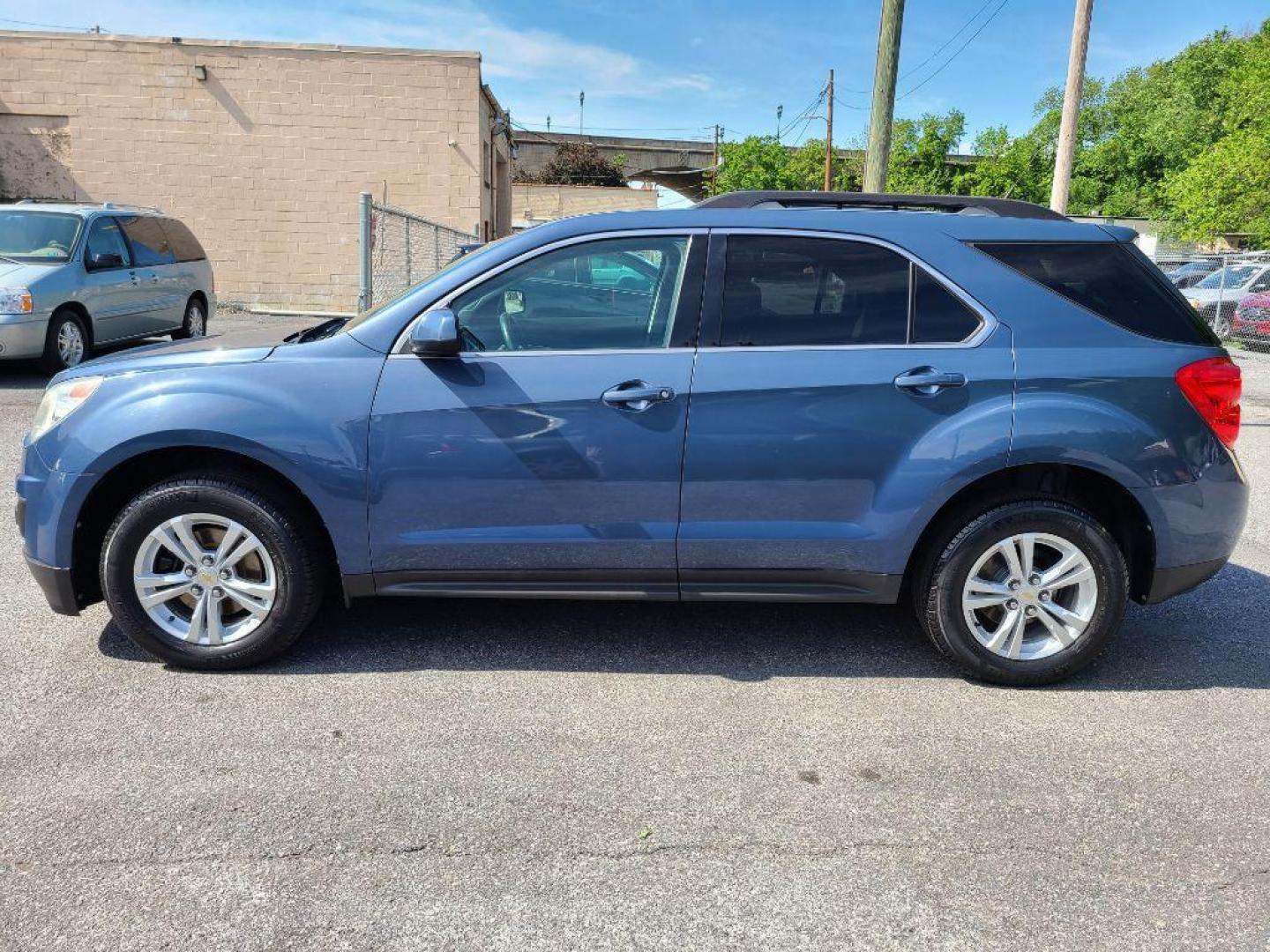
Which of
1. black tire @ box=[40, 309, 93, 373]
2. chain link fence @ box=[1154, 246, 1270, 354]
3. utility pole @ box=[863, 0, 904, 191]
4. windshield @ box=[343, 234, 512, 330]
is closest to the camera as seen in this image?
windshield @ box=[343, 234, 512, 330]

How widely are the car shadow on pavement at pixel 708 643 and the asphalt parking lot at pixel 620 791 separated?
0.02m

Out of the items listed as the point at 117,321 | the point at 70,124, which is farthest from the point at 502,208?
the point at 117,321

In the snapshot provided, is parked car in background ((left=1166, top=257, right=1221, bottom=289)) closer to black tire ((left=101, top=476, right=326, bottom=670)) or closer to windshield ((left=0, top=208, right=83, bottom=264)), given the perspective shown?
windshield ((left=0, top=208, right=83, bottom=264))

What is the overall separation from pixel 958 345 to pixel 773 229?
2.72ft

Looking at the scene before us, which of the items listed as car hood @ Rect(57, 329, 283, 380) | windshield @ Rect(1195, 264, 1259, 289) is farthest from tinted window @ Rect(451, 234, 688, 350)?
windshield @ Rect(1195, 264, 1259, 289)

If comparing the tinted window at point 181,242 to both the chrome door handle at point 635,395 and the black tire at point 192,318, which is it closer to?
the black tire at point 192,318

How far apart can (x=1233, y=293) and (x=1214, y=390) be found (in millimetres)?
19415

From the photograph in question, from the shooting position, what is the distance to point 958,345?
369 centimetres

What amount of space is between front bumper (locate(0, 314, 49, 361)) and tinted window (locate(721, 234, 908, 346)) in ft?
28.4

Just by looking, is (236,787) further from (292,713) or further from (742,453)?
(742,453)

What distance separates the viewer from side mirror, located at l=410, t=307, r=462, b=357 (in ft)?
11.6

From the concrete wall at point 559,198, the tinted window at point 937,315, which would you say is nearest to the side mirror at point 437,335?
the tinted window at point 937,315

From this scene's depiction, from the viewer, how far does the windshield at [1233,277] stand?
20.8 meters

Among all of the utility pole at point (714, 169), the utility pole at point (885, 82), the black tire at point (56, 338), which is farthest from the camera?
the utility pole at point (714, 169)
